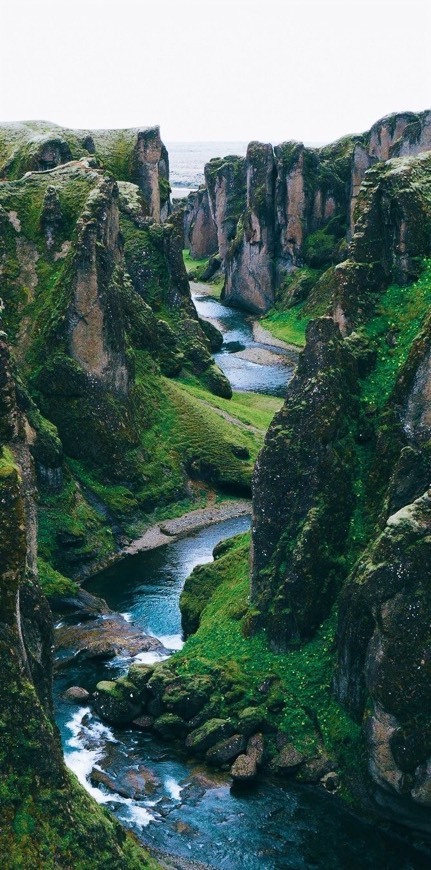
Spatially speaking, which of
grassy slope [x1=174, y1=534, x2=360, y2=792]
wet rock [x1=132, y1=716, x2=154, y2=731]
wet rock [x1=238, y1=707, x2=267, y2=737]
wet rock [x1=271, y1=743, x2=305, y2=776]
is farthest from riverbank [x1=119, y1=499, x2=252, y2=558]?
wet rock [x1=271, y1=743, x2=305, y2=776]

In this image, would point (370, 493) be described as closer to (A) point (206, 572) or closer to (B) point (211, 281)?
(A) point (206, 572)

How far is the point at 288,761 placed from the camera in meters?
46.8

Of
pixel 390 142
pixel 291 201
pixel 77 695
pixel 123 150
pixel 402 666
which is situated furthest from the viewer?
pixel 390 142

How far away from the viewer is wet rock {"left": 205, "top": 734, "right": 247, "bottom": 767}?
47.7 meters

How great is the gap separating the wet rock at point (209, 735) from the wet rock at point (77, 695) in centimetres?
740

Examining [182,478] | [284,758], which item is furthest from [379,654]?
[182,478]

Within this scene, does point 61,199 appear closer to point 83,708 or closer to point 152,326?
point 152,326

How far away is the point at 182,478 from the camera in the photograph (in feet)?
285

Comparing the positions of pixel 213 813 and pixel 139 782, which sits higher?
pixel 213 813

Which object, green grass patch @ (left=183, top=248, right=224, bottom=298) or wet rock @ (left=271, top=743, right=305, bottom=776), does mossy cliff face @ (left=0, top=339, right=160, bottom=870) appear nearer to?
wet rock @ (left=271, top=743, right=305, bottom=776)

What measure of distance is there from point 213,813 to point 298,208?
122 metres

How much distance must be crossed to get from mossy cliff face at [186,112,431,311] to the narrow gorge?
66.1 m

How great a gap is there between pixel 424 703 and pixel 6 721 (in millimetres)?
15939

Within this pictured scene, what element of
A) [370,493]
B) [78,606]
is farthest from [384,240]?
[78,606]
